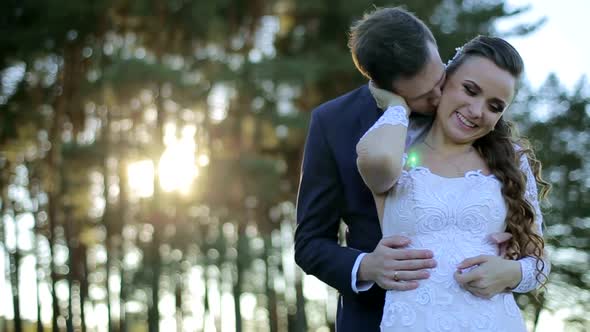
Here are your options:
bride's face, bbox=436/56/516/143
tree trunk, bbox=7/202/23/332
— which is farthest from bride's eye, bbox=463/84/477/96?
tree trunk, bbox=7/202/23/332

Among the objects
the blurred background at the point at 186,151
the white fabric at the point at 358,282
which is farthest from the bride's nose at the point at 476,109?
the blurred background at the point at 186,151

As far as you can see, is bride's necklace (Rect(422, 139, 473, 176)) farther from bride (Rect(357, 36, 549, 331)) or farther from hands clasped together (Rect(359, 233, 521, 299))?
hands clasped together (Rect(359, 233, 521, 299))

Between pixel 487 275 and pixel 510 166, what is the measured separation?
385 mm

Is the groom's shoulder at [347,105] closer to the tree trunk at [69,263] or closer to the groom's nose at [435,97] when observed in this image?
the groom's nose at [435,97]

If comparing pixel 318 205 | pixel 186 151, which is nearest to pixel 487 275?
pixel 318 205

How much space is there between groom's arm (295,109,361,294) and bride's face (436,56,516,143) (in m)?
0.48

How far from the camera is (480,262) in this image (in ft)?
9.96

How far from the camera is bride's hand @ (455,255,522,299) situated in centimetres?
300

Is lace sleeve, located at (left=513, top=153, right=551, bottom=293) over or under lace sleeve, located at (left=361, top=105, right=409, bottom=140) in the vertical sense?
under

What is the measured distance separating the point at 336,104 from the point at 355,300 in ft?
2.28

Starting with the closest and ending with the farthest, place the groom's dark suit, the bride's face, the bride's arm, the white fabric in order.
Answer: the bride's arm, the bride's face, the white fabric, the groom's dark suit

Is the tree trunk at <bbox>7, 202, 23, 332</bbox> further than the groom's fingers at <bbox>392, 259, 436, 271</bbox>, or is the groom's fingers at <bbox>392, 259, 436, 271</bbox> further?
the tree trunk at <bbox>7, 202, 23, 332</bbox>

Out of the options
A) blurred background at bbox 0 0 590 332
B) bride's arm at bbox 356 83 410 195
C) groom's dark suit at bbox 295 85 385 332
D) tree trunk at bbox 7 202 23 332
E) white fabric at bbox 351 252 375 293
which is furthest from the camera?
tree trunk at bbox 7 202 23 332

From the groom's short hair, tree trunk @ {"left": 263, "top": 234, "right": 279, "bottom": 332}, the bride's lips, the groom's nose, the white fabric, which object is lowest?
tree trunk @ {"left": 263, "top": 234, "right": 279, "bottom": 332}
